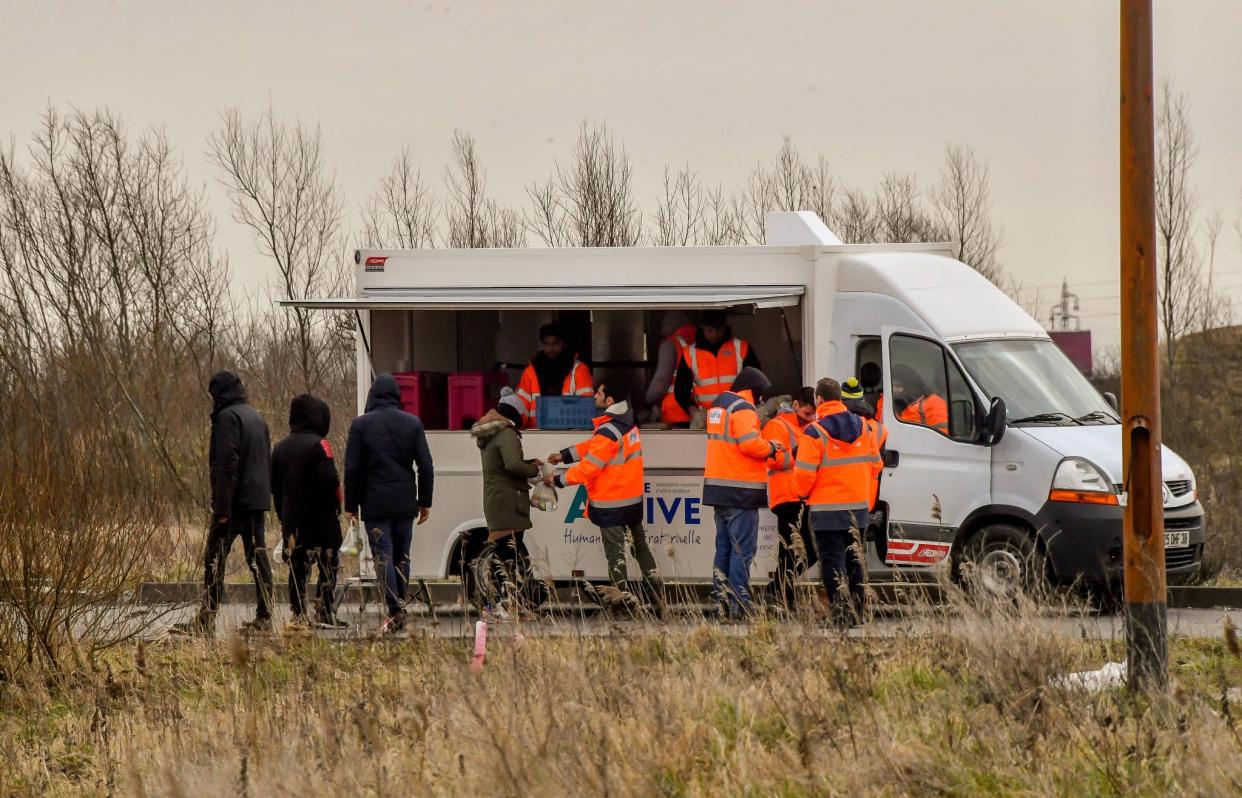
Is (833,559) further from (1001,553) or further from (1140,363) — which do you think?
(1140,363)

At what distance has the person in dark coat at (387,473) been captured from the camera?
1078 cm

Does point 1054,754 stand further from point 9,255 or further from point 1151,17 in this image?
point 9,255

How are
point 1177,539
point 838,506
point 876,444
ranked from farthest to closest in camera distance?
1. point 1177,539
2. point 876,444
3. point 838,506

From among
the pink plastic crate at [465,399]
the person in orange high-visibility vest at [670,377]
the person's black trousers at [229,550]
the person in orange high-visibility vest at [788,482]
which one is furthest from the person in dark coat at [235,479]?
the person in orange high-visibility vest at [788,482]

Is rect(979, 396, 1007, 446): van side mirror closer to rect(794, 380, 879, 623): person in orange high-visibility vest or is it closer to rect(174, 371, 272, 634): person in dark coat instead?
rect(794, 380, 879, 623): person in orange high-visibility vest

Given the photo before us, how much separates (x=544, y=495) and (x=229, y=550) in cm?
231

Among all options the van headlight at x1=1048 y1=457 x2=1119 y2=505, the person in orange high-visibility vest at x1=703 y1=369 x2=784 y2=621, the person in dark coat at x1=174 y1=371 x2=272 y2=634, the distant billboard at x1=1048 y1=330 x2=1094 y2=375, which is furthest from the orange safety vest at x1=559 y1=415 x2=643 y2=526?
the distant billboard at x1=1048 y1=330 x2=1094 y2=375

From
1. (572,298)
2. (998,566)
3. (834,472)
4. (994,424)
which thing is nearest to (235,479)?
(572,298)

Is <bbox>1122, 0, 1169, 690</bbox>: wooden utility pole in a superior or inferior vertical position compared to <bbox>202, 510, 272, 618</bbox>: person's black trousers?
superior

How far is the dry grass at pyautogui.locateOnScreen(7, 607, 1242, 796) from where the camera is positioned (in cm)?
572

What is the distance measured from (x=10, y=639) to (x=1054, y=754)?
5876 millimetres

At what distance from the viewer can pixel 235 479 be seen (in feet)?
35.9

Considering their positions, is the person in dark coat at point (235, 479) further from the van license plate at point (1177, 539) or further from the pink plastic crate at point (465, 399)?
the van license plate at point (1177, 539)

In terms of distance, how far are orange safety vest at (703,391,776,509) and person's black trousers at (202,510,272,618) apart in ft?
10.0
